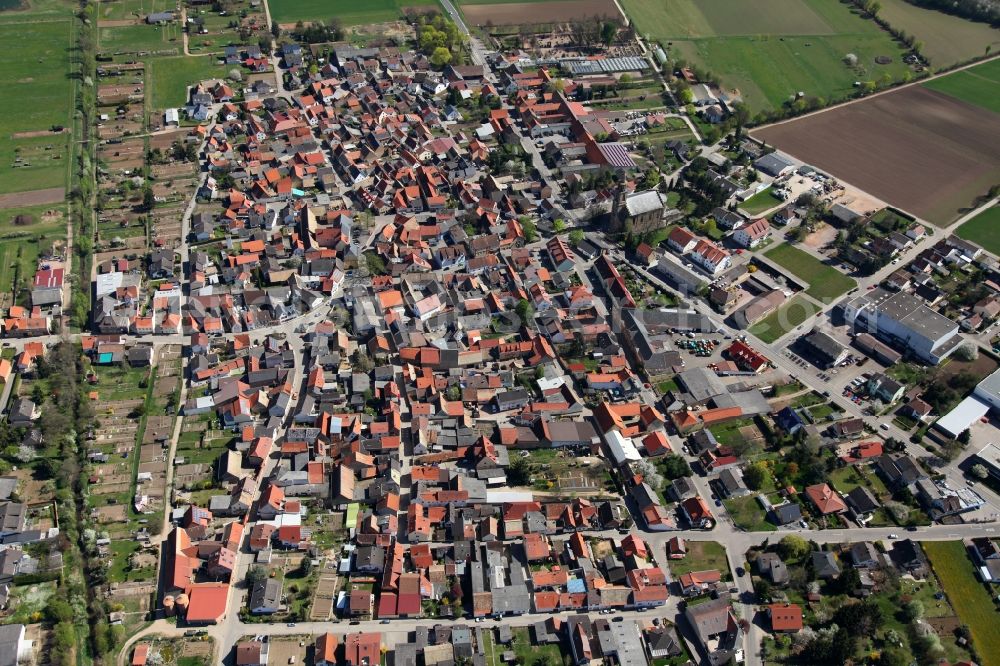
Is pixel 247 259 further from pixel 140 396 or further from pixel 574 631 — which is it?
pixel 574 631

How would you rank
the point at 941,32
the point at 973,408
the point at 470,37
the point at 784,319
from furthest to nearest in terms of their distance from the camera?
the point at 941,32 < the point at 470,37 < the point at 784,319 < the point at 973,408

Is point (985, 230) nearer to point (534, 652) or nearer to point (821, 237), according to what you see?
point (821, 237)

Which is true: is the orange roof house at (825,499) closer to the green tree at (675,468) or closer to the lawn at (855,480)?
the lawn at (855,480)

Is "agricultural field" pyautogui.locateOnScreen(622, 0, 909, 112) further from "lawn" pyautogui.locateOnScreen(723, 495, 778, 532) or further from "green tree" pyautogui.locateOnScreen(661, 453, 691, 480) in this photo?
"lawn" pyautogui.locateOnScreen(723, 495, 778, 532)

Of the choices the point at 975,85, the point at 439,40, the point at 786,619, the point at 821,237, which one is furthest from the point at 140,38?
the point at 975,85

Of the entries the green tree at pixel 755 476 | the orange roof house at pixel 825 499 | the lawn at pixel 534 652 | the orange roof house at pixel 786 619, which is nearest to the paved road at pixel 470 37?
the green tree at pixel 755 476
